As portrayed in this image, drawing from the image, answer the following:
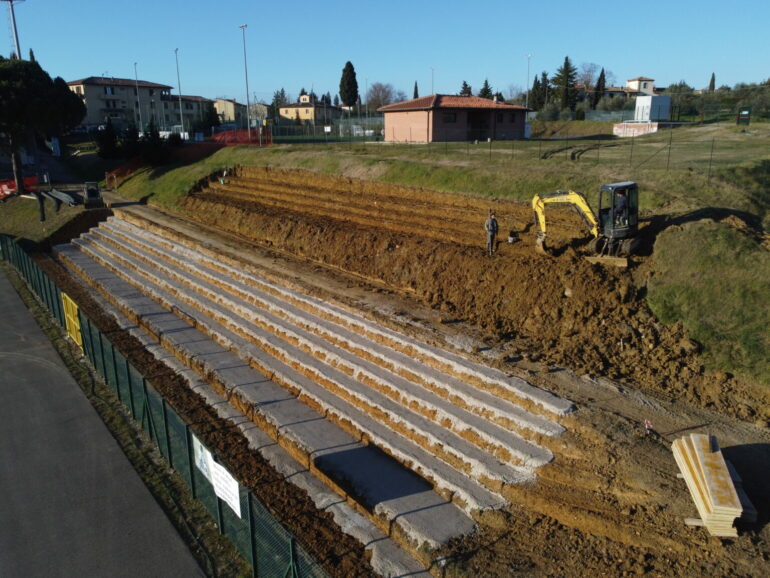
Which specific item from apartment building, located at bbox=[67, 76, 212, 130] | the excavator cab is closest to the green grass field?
the excavator cab

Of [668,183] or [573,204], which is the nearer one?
[573,204]

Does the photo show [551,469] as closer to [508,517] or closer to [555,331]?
[508,517]

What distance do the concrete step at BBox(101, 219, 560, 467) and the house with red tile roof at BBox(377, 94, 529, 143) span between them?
2410 cm

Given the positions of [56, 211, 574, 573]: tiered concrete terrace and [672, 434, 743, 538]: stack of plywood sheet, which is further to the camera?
[56, 211, 574, 573]: tiered concrete terrace

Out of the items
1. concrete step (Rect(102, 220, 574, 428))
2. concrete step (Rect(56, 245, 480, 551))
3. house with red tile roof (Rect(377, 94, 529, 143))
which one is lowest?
concrete step (Rect(56, 245, 480, 551))

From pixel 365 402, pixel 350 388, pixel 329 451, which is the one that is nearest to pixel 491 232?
pixel 350 388

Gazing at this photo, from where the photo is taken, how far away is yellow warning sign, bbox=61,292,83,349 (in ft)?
55.3

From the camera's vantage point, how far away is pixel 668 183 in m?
19.5

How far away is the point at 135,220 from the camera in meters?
30.8

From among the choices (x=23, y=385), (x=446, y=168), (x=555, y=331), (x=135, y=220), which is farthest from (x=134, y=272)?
(x=555, y=331)

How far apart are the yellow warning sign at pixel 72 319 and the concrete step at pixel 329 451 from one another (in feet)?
6.79

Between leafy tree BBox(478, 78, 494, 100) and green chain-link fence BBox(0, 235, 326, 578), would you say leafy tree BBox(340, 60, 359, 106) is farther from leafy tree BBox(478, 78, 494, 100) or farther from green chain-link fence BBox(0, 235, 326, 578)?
green chain-link fence BBox(0, 235, 326, 578)

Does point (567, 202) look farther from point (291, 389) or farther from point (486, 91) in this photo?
point (486, 91)

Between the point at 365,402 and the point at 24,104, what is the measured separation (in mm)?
35439
